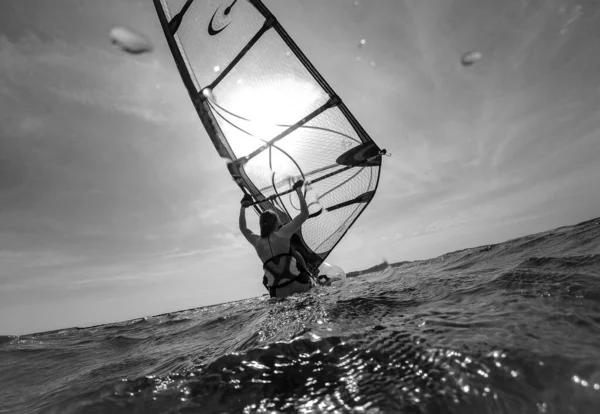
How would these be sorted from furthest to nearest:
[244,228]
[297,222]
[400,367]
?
1. [244,228]
2. [297,222]
3. [400,367]

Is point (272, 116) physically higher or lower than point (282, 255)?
higher

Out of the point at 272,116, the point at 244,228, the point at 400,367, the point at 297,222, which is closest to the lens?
the point at 400,367

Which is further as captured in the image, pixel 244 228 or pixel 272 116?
pixel 244 228

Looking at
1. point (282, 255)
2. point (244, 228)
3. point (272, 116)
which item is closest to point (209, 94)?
point (272, 116)

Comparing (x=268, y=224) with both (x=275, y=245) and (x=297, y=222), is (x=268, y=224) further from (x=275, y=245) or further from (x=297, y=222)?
(x=297, y=222)

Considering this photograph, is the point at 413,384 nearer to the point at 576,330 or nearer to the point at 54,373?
the point at 576,330

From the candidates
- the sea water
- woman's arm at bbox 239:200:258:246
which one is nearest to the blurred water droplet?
woman's arm at bbox 239:200:258:246

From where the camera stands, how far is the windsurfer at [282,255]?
6.02 m

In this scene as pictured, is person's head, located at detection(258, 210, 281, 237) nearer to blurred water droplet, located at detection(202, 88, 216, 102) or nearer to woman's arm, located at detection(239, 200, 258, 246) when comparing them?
woman's arm, located at detection(239, 200, 258, 246)

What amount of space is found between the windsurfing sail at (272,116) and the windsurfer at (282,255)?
94cm

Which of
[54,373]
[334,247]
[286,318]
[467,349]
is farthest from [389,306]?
[54,373]

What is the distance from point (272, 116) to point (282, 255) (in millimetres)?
2949

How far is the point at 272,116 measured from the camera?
6.46 meters

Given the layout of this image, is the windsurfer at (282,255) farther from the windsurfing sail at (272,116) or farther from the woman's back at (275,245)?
the windsurfing sail at (272,116)
